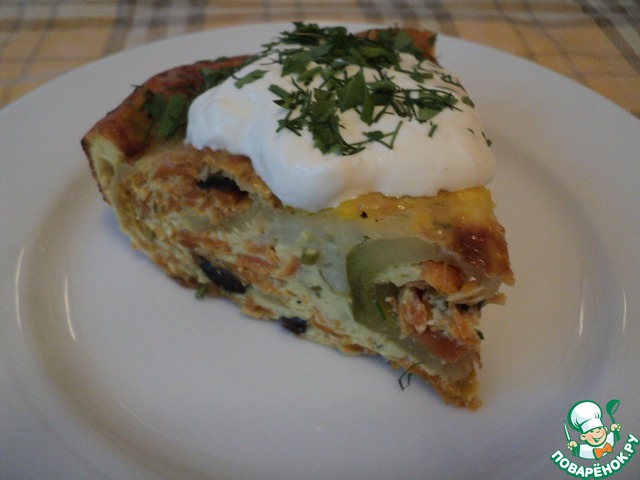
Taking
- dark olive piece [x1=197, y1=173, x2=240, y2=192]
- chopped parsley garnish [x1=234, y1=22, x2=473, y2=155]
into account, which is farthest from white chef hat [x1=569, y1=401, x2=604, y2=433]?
dark olive piece [x1=197, y1=173, x2=240, y2=192]

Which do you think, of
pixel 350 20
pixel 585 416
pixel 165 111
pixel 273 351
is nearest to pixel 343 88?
pixel 165 111

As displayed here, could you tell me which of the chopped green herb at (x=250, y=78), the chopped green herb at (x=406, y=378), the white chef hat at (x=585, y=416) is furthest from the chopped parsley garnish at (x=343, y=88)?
the white chef hat at (x=585, y=416)

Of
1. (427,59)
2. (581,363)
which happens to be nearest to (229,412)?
(581,363)

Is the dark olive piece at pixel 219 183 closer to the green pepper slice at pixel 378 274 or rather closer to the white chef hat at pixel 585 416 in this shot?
the green pepper slice at pixel 378 274

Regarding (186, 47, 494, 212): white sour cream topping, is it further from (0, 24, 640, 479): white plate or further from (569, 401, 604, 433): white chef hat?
(569, 401, 604, 433): white chef hat

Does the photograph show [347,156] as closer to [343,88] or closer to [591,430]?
[343,88]

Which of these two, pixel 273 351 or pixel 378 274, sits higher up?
pixel 378 274
